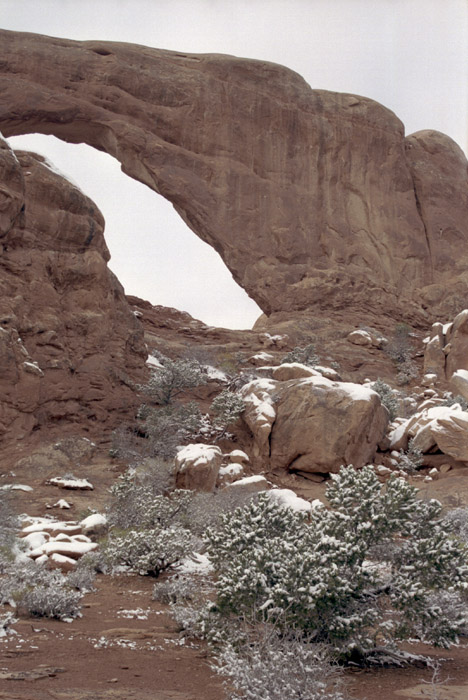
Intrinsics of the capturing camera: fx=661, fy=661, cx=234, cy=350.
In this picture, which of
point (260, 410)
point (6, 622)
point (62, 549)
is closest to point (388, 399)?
point (260, 410)

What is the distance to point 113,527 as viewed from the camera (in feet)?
34.0

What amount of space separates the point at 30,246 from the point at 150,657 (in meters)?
14.4

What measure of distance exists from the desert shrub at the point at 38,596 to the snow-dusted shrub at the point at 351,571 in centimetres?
169

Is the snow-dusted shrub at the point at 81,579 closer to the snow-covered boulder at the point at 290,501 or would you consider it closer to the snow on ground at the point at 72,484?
the snow-covered boulder at the point at 290,501

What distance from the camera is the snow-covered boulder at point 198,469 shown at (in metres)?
13.3

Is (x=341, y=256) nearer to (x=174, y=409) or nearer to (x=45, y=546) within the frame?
(x=174, y=409)

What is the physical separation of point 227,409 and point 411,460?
471 centimetres

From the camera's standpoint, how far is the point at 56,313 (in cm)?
1767

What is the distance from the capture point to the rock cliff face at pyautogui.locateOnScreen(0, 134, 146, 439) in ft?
52.3

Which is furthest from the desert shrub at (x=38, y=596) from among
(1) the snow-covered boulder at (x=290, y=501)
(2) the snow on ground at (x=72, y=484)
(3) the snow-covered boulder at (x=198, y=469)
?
(2) the snow on ground at (x=72, y=484)

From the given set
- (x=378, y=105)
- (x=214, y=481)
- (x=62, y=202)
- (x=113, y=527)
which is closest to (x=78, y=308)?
(x=62, y=202)

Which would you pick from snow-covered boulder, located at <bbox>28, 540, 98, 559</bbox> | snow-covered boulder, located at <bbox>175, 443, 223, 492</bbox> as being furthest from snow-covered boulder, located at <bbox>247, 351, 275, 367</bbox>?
snow-covered boulder, located at <bbox>28, 540, 98, 559</bbox>

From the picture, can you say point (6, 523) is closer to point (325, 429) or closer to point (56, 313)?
point (325, 429)

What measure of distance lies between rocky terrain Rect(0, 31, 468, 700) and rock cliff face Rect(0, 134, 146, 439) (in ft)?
0.19
